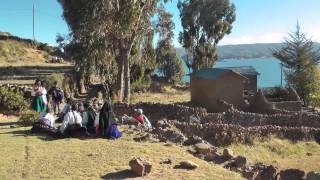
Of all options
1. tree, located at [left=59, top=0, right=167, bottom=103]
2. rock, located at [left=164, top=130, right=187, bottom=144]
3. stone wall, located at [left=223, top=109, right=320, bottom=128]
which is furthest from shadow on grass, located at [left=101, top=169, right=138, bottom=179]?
tree, located at [left=59, top=0, right=167, bottom=103]

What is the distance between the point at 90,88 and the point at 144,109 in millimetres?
16871

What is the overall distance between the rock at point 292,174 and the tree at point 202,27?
4966 cm

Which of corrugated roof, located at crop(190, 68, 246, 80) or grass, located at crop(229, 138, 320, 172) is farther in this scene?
corrugated roof, located at crop(190, 68, 246, 80)

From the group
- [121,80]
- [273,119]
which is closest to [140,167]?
[273,119]

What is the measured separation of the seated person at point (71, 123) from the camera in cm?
1762

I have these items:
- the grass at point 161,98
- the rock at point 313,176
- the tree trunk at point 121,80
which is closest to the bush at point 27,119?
the rock at point 313,176

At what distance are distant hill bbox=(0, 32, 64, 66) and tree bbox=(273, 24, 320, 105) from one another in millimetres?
28234

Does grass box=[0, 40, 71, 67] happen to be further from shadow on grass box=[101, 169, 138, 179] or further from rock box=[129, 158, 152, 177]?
rock box=[129, 158, 152, 177]

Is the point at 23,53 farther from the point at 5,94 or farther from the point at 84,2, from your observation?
the point at 5,94

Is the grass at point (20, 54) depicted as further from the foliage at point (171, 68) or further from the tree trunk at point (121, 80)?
the tree trunk at point (121, 80)

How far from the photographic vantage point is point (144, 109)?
2975 centimetres

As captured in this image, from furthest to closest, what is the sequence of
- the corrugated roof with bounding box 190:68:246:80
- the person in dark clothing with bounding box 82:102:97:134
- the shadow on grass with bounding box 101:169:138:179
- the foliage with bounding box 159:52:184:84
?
the foliage with bounding box 159:52:184:84 → the corrugated roof with bounding box 190:68:246:80 → the person in dark clothing with bounding box 82:102:97:134 → the shadow on grass with bounding box 101:169:138:179

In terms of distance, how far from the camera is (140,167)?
42.4 feet

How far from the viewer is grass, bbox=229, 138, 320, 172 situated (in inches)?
844
